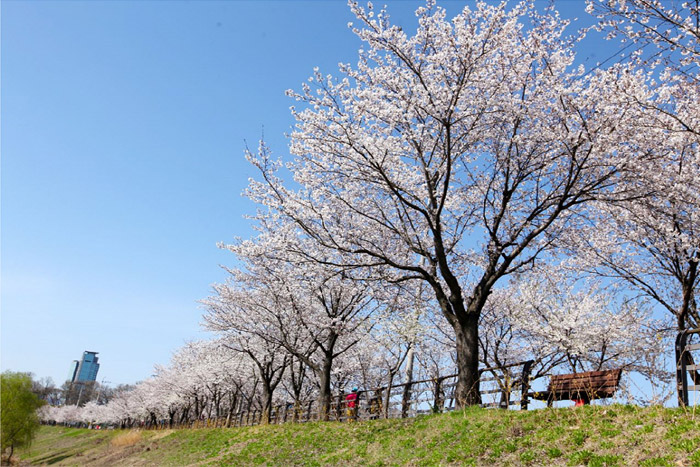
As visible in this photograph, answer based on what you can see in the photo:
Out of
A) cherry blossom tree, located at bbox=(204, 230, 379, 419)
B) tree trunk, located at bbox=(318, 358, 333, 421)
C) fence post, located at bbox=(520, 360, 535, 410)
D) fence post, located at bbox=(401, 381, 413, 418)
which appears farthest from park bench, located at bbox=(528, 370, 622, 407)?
tree trunk, located at bbox=(318, 358, 333, 421)

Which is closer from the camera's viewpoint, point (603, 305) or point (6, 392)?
point (603, 305)

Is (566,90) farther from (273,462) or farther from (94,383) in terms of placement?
(94,383)

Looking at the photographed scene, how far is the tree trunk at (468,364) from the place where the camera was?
12.3 meters

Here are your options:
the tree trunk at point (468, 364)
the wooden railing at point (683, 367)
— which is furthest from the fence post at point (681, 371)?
the tree trunk at point (468, 364)

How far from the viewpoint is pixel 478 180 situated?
1487cm

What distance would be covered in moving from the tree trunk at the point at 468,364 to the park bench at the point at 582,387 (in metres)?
1.61

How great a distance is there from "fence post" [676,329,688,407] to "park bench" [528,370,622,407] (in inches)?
49.4

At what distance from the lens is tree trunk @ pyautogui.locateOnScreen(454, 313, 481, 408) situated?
1227 centimetres

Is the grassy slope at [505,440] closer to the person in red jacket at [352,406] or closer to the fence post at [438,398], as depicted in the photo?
the person in red jacket at [352,406]

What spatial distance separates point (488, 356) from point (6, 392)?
41.1m

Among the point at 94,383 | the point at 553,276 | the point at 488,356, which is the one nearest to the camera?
the point at 553,276

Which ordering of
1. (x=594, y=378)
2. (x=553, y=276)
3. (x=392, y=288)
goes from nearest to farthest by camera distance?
(x=594, y=378)
(x=553, y=276)
(x=392, y=288)

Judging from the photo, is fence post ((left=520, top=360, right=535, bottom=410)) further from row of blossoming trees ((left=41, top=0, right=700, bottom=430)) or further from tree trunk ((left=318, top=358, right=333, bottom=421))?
tree trunk ((left=318, top=358, right=333, bottom=421))

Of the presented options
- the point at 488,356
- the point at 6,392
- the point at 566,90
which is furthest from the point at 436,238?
the point at 6,392
